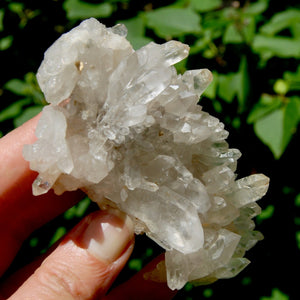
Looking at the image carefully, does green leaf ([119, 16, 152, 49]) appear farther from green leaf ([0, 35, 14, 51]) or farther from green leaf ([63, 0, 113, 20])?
green leaf ([0, 35, 14, 51])

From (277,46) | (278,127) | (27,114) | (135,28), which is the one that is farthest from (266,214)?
(27,114)

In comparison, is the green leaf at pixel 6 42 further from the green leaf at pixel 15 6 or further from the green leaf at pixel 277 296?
the green leaf at pixel 277 296

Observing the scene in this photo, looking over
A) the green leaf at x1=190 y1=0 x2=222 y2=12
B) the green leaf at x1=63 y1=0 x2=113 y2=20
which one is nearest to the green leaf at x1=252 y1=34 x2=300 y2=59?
the green leaf at x1=190 y1=0 x2=222 y2=12

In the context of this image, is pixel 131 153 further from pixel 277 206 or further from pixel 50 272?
pixel 277 206

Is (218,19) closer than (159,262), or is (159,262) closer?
(159,262)

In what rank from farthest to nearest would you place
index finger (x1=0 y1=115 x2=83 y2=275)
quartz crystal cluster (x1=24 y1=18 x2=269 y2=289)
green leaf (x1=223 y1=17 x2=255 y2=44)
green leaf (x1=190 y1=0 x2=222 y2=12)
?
green leaf (x1=190 y1=0 x2=222 y2=12)
green leaf (x1=223 y1=17 x2=255 y2=44)
index finger (x1=0 y1=115 x2=83 y2=275)
quartz crystal cluster (x1=24 y1=18 x2=269 y2=289)

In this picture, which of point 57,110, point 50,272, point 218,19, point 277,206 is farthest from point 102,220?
point 277,206

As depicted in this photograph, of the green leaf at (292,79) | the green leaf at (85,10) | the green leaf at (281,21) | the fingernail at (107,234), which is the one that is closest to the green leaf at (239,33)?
the green leaf at (281,21)
